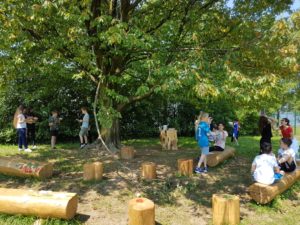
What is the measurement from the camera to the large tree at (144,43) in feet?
24.0

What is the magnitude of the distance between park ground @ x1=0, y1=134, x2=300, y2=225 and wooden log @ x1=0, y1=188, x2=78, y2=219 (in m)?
0.17

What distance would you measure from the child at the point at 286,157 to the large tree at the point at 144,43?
1.74 m

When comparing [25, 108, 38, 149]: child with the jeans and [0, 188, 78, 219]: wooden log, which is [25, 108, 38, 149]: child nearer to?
the jeans

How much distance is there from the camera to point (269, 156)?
723 cm

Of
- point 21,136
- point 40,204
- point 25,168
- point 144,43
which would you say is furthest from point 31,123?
point 40,204

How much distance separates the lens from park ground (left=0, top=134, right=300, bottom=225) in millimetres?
6267

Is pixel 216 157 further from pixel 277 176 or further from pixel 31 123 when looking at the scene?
pixel 31 123

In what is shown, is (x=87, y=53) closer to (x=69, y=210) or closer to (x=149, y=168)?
(x=149, y=168)

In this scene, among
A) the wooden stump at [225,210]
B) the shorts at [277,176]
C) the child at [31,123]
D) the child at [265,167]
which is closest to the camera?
the wooden stump at [225,210]

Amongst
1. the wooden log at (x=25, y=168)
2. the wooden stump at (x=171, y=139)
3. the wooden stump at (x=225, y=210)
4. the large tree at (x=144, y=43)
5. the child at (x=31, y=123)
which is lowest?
the wooden stump at (x=225, y=210)

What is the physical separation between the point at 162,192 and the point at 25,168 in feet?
11.3

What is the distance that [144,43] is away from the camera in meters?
7.92

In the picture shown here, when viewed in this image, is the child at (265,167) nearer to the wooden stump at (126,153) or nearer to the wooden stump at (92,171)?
the wooden stump at (92,171)

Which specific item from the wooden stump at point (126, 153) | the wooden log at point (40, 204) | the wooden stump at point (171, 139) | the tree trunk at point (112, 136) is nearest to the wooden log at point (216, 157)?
the wooden stump at point (126, 153)
